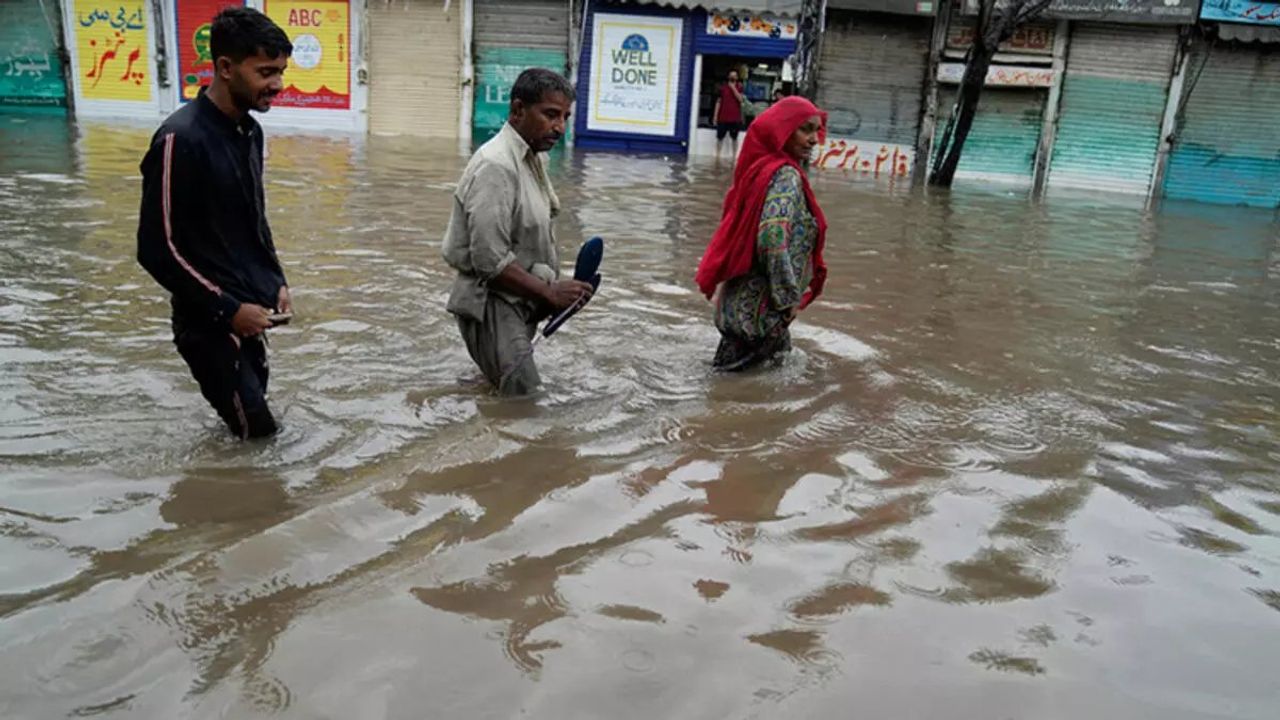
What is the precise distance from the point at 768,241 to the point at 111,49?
23.4 meters

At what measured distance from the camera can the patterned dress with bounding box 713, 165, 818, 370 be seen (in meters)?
4.81

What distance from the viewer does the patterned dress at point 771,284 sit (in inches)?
189

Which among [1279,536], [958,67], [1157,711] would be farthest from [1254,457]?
[958,67]

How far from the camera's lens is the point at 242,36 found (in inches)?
129

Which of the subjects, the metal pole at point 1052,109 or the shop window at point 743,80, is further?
the shop window at point 743,80

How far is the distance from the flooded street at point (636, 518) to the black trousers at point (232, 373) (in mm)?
116

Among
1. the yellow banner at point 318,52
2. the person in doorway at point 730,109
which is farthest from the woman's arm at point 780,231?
the yellow banner at point 318,52

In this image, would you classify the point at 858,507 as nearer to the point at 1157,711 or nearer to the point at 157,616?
the point at 1157,711

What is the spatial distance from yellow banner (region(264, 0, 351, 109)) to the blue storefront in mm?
5552

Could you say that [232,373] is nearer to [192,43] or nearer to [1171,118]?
[1171,118]

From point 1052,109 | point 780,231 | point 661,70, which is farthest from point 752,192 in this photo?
point 1052,109

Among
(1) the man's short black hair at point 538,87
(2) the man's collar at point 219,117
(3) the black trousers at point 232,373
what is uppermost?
(1) the man's short black hair at point 538,87

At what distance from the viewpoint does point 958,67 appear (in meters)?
21.3

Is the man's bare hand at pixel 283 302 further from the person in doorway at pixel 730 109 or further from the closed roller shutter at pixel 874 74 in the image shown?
the closed roller shutter at pixel 874 74
